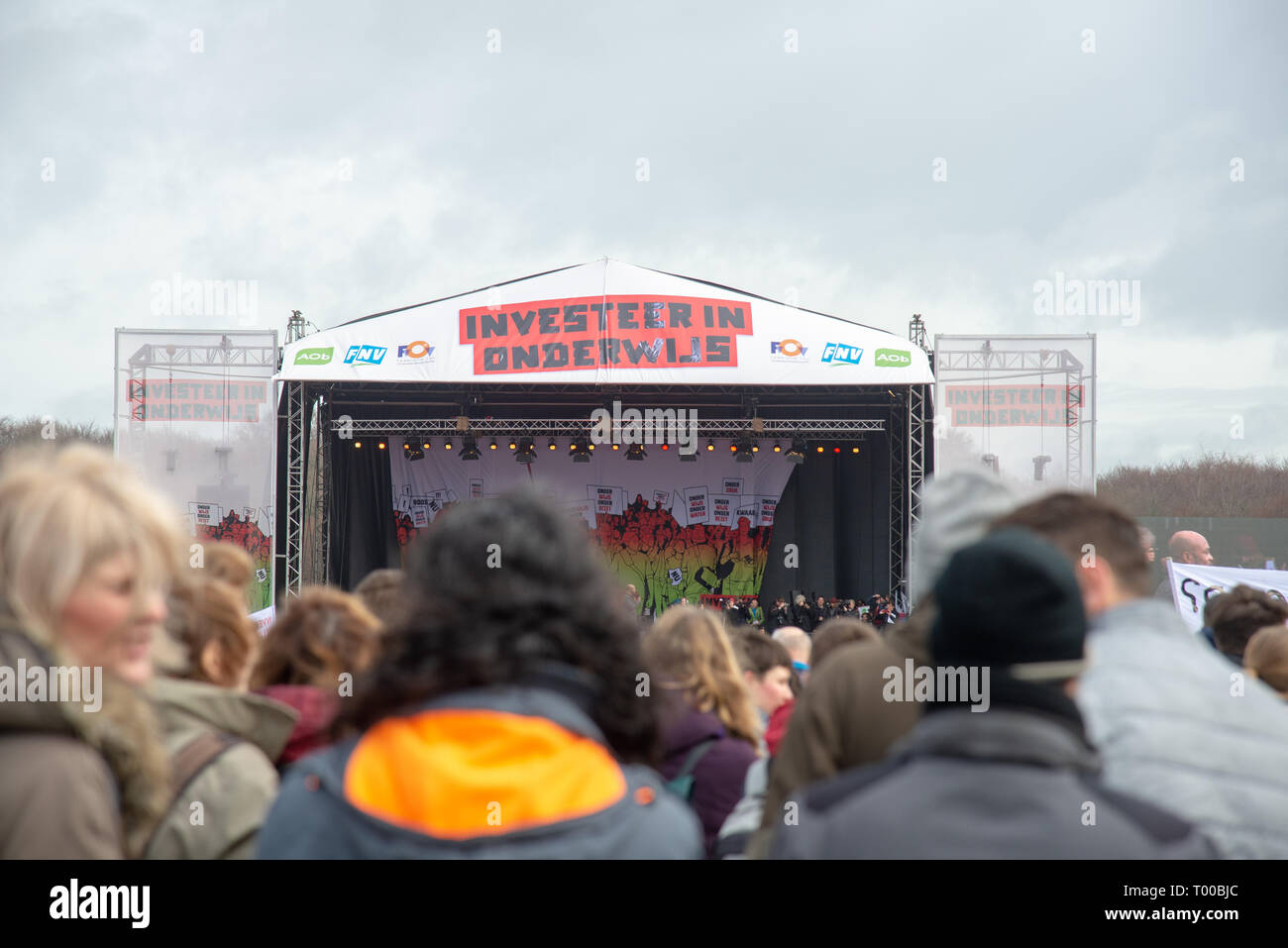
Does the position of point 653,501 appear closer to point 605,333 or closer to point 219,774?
point 605,333

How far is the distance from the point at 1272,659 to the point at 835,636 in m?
1.14

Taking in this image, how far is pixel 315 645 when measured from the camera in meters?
2.09

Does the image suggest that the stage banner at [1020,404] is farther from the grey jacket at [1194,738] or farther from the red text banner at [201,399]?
the grey jacket at [1194,738]

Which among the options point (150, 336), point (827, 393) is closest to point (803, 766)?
point (827, 393)

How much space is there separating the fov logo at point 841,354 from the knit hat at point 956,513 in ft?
27.4

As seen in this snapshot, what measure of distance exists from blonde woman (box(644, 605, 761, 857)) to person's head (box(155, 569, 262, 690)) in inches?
38.1

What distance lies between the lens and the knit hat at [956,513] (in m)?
1.68

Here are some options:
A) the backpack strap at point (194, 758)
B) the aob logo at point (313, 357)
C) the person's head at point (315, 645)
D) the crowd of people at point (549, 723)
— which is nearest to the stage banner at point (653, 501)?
the aob logo at point (313, 357)

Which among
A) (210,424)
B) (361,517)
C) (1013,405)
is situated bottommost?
(361,517)

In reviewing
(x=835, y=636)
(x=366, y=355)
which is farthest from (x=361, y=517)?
(x=835, y=636)

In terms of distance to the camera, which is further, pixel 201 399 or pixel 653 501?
pixel 653 501

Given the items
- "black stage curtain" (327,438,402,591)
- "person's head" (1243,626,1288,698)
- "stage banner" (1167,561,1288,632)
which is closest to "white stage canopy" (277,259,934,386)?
"black stage curtain" (327,438,402,591)
